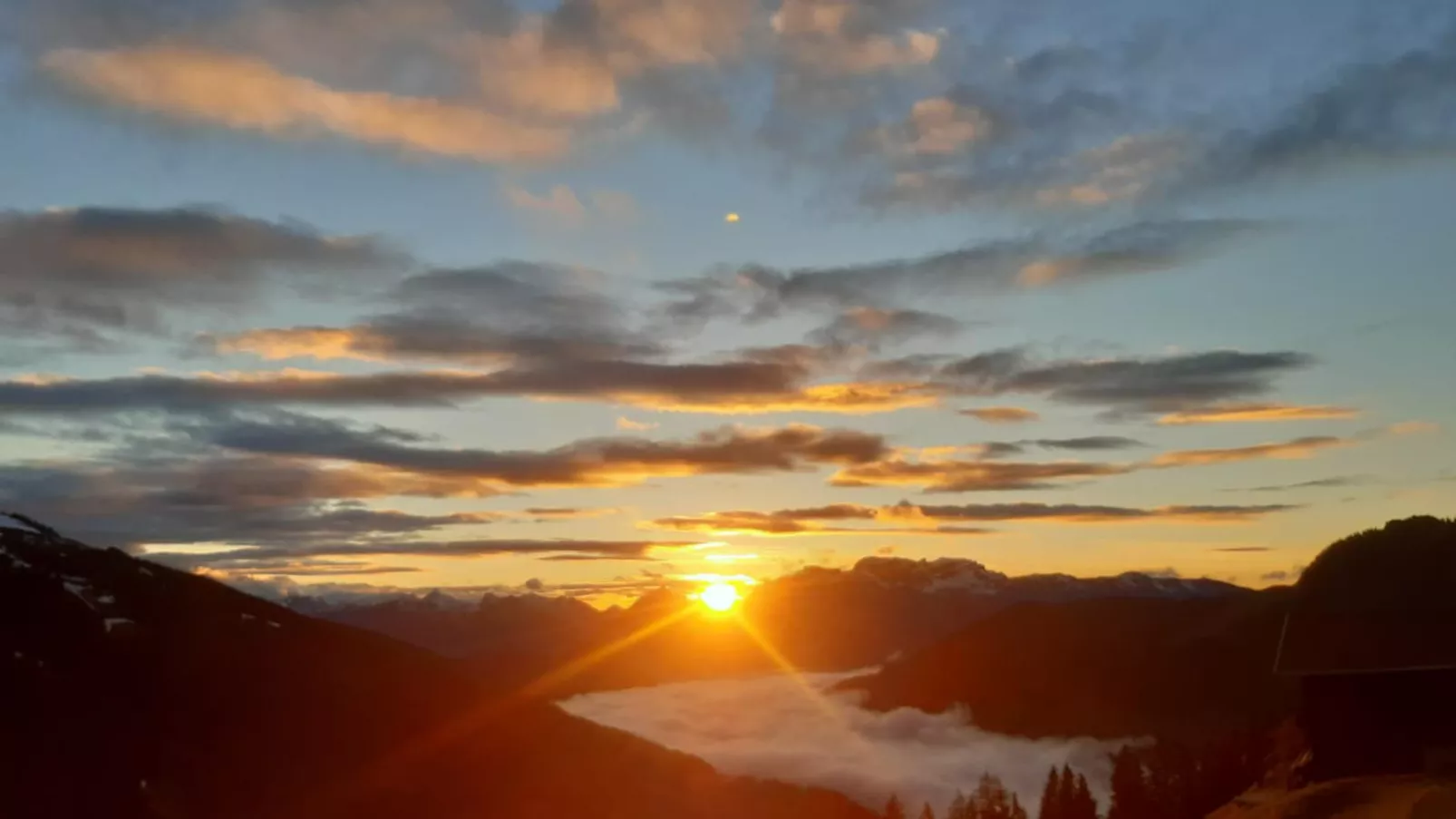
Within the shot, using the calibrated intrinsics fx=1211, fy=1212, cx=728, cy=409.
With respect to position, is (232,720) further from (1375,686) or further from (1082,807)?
(1082,807)

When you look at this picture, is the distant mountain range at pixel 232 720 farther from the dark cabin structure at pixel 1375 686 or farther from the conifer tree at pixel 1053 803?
the conifer tree at pixel 1053 803

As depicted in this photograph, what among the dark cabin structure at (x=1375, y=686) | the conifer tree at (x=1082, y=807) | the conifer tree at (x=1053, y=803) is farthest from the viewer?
the conifer tree at (x=1053, y=803)

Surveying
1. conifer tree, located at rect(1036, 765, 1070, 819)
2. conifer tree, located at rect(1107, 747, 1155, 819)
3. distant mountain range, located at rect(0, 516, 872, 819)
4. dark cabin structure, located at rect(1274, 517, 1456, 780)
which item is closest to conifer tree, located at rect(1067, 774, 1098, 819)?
conifer tree, located at rect(1036, 765, 1070, 819)

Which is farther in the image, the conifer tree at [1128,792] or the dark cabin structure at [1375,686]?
the conifer tree at [1128,792]

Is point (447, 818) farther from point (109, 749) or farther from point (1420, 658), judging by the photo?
point (1420, 658)

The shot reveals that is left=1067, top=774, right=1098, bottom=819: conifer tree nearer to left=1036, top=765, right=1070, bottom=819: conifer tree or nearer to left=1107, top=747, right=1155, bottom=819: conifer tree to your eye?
left=1036, top=765, right=1070, bottom=819: conifer tree

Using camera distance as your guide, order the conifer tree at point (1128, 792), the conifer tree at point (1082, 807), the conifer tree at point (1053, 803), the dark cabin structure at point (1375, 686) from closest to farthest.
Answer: the dark cabin structure at point (1375, 686), the conifer tree at point (1128, 792), the conifer tree at point (1082, 807), the conifer tree at point (1053, 803)

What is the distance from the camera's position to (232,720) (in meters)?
81.1

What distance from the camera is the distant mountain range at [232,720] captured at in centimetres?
6794

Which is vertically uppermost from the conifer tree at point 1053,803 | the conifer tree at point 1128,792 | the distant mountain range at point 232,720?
the distant mountain range at point 232,720

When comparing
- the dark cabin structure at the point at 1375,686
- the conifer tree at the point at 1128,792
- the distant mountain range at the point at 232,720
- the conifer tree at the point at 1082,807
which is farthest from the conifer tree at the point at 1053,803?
the dark cabin structure at the point at 1375,686

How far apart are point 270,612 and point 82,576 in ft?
60.9

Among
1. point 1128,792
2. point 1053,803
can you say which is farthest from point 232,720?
point 1053,803

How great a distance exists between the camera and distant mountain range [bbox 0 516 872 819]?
67938mm
